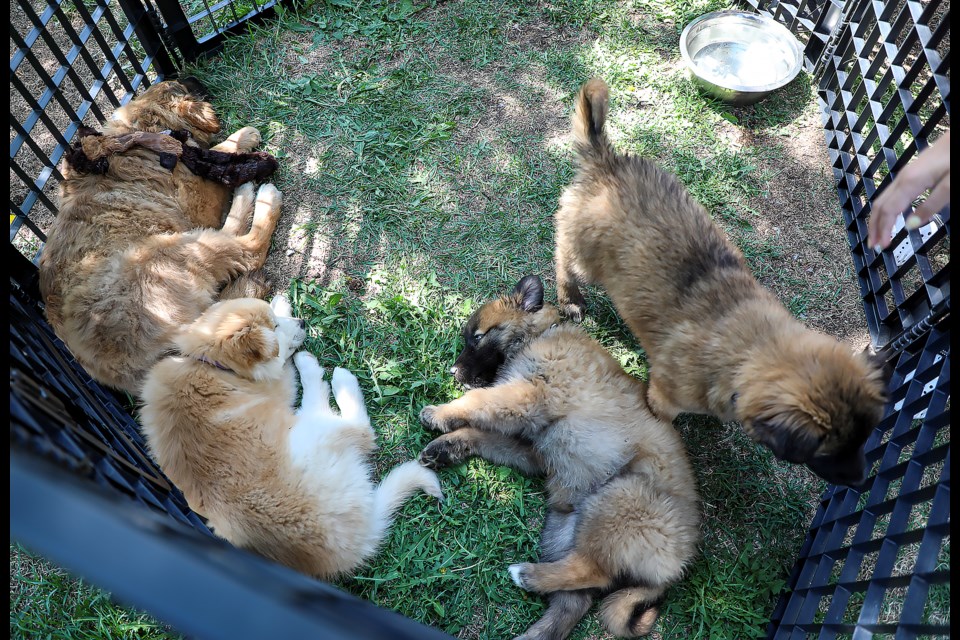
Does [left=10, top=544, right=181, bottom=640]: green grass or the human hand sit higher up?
the human hand

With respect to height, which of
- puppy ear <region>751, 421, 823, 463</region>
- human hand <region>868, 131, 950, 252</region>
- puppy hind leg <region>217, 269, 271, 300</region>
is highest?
human hand <region>868, 131, 950, 252</region>

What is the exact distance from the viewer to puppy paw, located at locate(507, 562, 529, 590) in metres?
2.99

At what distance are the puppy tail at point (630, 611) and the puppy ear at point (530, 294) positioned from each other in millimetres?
1563

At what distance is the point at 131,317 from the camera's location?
3199mm

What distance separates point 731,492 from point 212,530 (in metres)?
2.69

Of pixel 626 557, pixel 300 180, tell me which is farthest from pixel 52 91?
pixel 626 557

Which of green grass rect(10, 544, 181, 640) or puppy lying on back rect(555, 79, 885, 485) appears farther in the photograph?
green grass rect(10, 544, 181, 640)

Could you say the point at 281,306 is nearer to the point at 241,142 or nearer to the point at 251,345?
the point at 251,345

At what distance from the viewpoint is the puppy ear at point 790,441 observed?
223cm

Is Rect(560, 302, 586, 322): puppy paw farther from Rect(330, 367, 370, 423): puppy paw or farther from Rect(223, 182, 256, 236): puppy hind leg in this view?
Rect(223, 182, 256, 236): puppy hind leg

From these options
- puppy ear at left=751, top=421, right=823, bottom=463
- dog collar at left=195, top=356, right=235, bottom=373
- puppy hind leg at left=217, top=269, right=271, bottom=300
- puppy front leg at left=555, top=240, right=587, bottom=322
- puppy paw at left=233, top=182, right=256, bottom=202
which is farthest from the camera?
puppy paw at left=233, top=182, right=256, bottom=202

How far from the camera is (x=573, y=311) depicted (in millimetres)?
3768

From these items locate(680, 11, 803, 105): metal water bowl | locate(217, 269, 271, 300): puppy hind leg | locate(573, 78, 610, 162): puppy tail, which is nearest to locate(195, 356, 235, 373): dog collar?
locate(217, 269, 271, 300): puppy hind leg

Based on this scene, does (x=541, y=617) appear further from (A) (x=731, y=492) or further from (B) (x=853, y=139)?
(B) (x=853, y=139)
